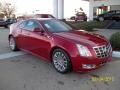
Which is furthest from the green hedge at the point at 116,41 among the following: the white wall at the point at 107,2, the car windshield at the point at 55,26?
the white wall at the point at 107,2

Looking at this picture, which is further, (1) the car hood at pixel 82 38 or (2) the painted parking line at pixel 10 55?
(2) the painted parking line at pixel 10 55

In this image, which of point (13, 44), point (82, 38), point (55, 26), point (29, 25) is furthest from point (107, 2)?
point (82, 38)

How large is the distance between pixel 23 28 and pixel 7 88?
330 centimetres

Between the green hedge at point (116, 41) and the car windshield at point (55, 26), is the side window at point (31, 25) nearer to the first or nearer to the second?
the car windshield at point (55, 26)

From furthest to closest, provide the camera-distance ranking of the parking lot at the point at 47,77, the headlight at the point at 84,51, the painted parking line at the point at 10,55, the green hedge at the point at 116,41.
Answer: the green hedge at the point at 116,41 → the painted parking line at the point at 10,55 → the headlight at the point at 84,51 → the parking lot at the point at 47,77

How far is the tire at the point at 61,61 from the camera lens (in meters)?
5.79

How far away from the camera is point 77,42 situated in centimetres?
570

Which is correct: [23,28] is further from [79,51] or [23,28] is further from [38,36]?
[79,51]

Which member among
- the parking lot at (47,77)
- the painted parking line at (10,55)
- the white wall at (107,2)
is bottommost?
the parking lot at (47,77)

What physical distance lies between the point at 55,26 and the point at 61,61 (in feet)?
4.83

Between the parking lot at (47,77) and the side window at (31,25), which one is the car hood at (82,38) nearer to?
the parking lot at (47,77)

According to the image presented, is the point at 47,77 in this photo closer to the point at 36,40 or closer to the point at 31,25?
the point at 36,40

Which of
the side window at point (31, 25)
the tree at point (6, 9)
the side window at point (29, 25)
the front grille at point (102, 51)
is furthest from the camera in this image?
the tree at point (6, 9)

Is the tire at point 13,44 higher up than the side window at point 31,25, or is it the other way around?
the side window at point 31,25
